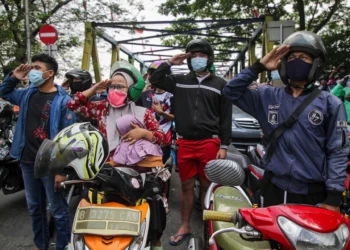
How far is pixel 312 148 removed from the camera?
2.14 meters

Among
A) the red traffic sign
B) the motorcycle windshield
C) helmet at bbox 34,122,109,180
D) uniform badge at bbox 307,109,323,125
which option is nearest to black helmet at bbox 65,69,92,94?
helmet at bbox 34,122,109,180

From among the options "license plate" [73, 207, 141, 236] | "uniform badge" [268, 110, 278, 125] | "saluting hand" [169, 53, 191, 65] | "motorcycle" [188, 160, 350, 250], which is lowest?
"license plate" [73, 207, 141, 236]

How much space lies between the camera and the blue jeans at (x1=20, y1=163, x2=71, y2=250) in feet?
10.2

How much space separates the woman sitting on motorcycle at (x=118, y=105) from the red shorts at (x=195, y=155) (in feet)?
2.63

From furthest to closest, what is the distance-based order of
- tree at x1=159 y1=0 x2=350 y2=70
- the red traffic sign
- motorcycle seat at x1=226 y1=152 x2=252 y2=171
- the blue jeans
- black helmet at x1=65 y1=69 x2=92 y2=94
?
1. tree at x1=159 y1=0 x2=350 y2=70
2. the red traffic sign
3. black helmet at x1=65 y1=69 x2=92 y2=94
4. motorcycle seat at x1=226 y1=152 x2=252 y2=171
5. the blue jeans

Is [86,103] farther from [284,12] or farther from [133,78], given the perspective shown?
[284,12]

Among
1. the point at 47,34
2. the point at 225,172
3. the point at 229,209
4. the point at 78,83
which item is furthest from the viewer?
the point at 47,34

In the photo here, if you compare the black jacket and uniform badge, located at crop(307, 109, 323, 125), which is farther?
the black jacket

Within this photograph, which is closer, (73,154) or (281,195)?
(73,154)

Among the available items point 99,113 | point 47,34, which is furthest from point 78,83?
point 47,34

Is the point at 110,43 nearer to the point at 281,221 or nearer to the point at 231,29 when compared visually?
the point at 231,29

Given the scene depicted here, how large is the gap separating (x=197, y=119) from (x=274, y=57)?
1.43 m

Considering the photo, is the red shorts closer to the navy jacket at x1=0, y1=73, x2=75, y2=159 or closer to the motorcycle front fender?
the navy jacket at x1=0, y1=73, x2=75, y2=159

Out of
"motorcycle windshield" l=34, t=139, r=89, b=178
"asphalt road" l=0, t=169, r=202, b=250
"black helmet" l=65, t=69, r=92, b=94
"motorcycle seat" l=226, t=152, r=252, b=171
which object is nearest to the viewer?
"motorcycle windshield" l=34, t=139, r=89, b=178
